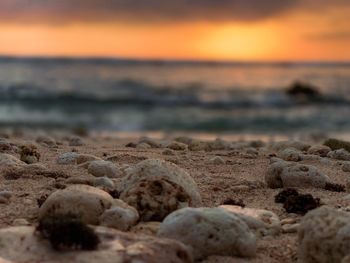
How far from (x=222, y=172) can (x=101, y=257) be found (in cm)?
329

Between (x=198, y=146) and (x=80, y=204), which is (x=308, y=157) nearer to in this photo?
(x=198, y=146)

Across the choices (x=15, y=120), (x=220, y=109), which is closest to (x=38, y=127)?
(x=15, y=120)

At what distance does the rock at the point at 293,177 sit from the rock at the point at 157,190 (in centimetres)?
123

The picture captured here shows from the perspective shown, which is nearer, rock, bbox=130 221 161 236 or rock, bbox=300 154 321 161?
rock, bbox=130 221 161 236

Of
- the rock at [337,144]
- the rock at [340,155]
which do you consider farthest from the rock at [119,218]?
the rock at [337,144]

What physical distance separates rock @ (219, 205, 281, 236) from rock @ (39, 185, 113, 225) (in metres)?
0.74

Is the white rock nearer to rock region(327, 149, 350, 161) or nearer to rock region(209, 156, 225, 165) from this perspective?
rock region(209, 156, 225, 165)

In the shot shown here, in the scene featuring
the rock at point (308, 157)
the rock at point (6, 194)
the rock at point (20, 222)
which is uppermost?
the rock at point (308, 157)

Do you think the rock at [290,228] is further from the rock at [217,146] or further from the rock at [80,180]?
the rock at [217,146]

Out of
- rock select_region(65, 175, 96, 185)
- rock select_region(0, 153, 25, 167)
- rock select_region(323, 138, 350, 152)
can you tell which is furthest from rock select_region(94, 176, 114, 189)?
rock select_region(323, 138, 350, 152)

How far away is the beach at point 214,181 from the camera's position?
3.56 m

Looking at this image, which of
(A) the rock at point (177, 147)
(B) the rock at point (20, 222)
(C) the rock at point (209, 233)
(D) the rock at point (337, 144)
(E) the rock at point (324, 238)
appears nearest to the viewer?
(E) the rock at point (324, 238)

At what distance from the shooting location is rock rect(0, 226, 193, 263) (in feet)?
8.79

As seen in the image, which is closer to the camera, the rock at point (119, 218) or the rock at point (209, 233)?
the rock at point (209, 233)
